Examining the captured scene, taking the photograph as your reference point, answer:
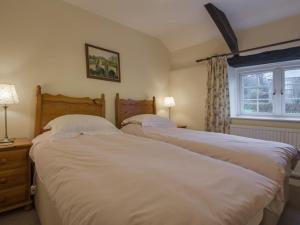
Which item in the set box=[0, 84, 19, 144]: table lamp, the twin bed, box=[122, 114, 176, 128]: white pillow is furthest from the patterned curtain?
box=[0, 84, 19, 144]: table lamp

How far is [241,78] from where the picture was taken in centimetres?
362

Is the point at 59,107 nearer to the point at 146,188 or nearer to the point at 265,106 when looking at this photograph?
the point at 146,188

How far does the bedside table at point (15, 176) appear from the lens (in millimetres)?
1851

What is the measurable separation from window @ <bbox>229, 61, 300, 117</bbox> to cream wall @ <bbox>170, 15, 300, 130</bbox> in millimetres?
302

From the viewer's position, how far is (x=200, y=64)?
12.4ft

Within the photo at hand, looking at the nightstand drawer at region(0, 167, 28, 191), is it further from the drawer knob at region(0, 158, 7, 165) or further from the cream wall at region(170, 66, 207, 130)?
the cream wall at region(170, 66, 207, 130)

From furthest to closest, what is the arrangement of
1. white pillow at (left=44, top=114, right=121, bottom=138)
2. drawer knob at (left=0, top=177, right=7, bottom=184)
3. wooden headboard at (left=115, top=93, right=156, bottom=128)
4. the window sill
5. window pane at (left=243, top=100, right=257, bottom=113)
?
window pane at (left=243, top=100, right=257, bottom=113)
wooden headboard at (left=115, top=93, right=156, bottom=128)
the window sill
white pillow at (left=44, top=114, right=121, bottom=138)
drawer knob at (left=0, top=177, right=7, bottom=184)

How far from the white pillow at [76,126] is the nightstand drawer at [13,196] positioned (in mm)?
605

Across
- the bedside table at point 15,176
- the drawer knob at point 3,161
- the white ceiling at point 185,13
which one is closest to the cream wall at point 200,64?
the white ceiling at point 185,13

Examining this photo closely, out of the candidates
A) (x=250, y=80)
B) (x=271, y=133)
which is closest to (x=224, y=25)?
(x=250, y=80)

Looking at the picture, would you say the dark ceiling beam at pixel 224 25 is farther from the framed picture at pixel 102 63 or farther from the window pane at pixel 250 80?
the framed picture at pixel 102 63

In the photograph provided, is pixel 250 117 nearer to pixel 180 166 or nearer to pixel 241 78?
pixel 241 78

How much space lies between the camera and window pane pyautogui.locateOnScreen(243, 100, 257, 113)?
11.4ft

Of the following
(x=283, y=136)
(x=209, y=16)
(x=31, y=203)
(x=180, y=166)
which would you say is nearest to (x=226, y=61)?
(x=209, y=16)
